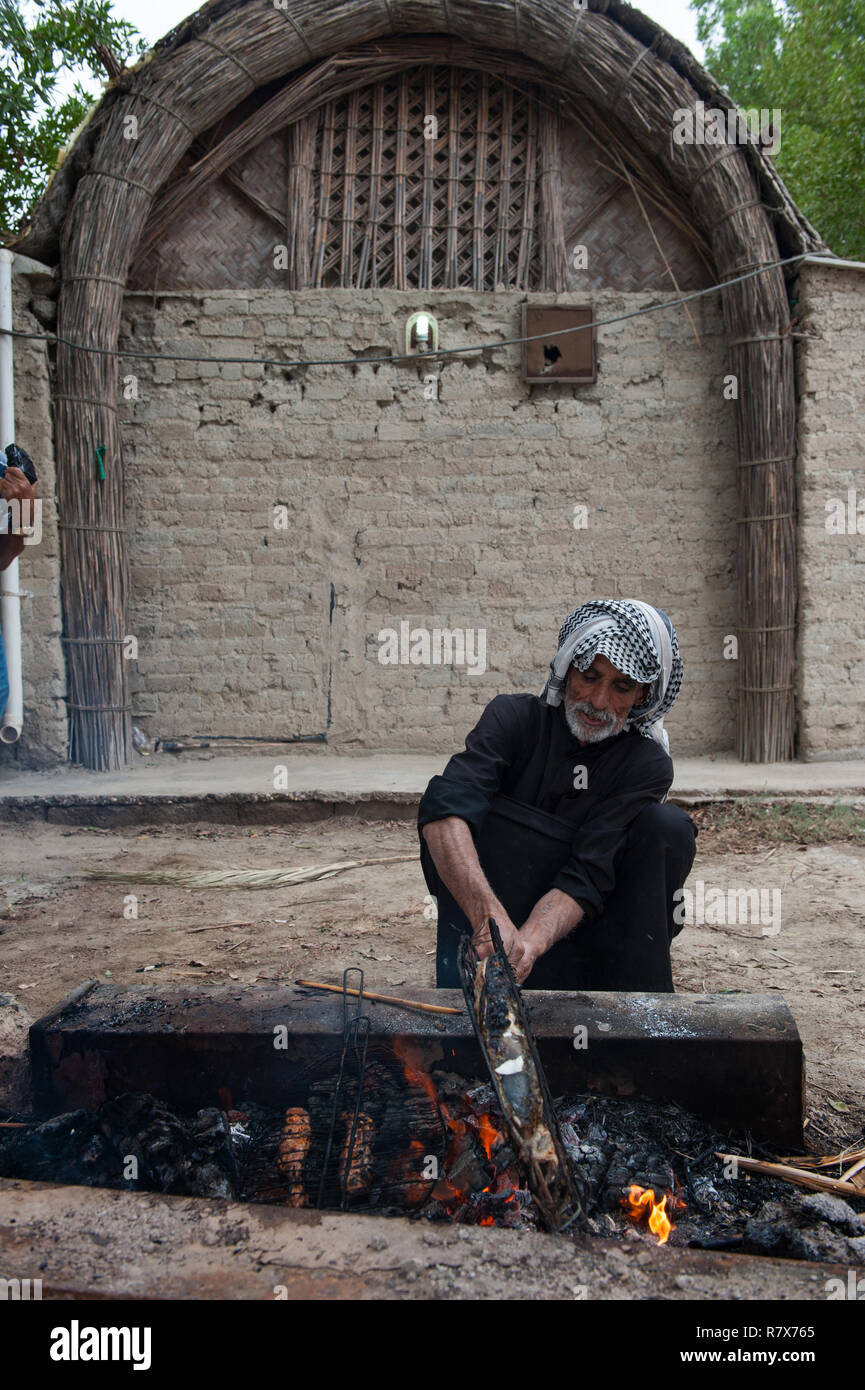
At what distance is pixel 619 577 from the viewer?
6.70m

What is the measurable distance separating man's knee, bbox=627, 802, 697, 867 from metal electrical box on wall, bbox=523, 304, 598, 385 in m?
A: 4.75

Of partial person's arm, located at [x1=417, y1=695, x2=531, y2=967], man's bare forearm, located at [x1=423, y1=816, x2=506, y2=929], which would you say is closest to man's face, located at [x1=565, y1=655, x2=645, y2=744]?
partial person's arm, located at [x1=417, y1=695, x2=531, y2=967]

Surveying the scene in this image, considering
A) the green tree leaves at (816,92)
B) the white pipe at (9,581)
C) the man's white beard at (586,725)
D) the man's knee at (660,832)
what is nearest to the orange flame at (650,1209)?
the man's knee at (660,832)

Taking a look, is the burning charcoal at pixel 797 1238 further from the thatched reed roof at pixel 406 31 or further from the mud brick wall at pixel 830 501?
the thatched reed roof at pixel 406 31

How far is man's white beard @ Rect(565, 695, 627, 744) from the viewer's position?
102 inches

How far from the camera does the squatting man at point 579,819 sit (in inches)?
95.8

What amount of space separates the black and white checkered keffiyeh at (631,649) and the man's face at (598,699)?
3 cm

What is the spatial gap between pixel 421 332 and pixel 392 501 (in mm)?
1152

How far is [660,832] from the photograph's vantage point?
248 cm

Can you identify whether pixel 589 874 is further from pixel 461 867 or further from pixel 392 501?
pixel 392 501

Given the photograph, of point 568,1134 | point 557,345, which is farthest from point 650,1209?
point 557,345

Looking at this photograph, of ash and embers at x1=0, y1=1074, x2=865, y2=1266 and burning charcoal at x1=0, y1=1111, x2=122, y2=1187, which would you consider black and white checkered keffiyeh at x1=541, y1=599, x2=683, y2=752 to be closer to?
ash and embers at x1=0, y1=1074, x2=865, y2=1266
